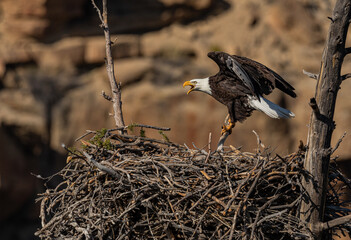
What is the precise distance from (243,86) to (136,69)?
3899mm

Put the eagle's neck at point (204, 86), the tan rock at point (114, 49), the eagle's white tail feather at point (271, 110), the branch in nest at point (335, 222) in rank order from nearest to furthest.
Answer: the branch in nest at point (335, 222) < the eagle's white tail feather at point (271, 110) < the eagle's neck at point (204, 86) < the tan rock at point (114, 49)

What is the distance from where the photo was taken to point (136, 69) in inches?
347

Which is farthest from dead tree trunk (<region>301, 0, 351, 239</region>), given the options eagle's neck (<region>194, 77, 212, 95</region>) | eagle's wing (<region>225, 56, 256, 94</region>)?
eagle's neck (<region>194, 77, 212, 95</region>)

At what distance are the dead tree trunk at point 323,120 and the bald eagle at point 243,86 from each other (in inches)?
29.0

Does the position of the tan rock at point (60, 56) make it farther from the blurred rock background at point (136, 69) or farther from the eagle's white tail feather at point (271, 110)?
the eagle's white tail feather at point (271, 110)

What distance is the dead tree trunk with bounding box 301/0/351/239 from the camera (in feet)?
12.0

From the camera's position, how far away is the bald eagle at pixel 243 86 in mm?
4645

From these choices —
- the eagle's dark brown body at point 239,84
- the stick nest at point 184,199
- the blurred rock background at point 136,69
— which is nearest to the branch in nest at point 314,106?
the stick nest at point 184,199

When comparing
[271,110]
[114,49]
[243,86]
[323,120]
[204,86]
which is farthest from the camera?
[114,49]

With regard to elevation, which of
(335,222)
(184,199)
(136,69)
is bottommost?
(335,222)

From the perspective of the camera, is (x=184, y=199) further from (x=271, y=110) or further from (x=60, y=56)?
(x=60, y=56)

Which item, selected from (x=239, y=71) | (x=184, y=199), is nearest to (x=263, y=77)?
(x=239, y=71)

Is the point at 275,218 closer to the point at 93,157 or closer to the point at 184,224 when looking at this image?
the point at 184,224

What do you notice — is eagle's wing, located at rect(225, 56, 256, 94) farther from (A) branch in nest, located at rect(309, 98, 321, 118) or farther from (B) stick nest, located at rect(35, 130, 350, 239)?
(A) branch in nest, located at rect(309, 98, 321, 118)
